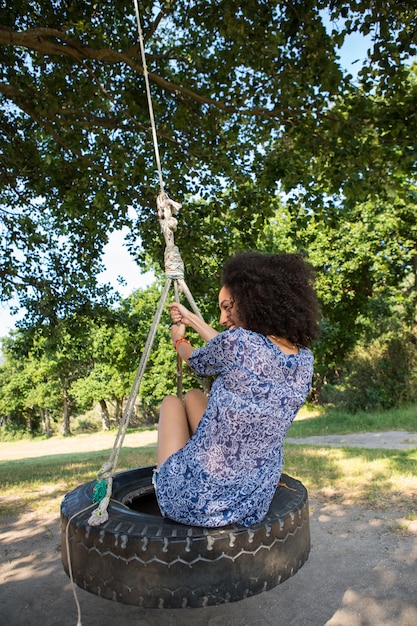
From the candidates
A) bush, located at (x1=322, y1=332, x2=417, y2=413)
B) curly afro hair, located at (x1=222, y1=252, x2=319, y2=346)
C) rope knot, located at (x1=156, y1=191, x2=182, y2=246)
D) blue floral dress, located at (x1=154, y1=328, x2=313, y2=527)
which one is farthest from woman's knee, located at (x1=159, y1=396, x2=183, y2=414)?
bush, located at (x1=322, y1=332, x2=417, y2=413)

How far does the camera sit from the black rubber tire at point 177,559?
5.56 ft

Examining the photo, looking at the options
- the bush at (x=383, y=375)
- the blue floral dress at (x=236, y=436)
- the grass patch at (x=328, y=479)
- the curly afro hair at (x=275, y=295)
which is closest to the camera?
the blue floral dress at (x=236, y=436)

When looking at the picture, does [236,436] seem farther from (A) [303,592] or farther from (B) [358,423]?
(B) [358,423]

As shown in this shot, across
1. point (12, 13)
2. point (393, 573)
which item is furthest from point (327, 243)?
point (393, 573)

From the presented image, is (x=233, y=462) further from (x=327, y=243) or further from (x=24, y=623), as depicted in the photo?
(x=327, y=243)

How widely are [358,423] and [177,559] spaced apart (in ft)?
34.7

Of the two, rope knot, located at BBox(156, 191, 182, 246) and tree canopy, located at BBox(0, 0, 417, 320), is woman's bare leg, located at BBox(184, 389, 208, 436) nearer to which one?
rope knot, located at BBox(156, 191, 182, 246)

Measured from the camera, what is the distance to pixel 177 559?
1.69 metres

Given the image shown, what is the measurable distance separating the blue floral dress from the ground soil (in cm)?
53

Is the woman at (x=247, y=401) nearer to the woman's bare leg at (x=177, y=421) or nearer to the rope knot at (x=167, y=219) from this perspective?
the woman's bare leg at (x=177, y=421)

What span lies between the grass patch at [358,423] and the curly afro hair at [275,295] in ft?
27.8

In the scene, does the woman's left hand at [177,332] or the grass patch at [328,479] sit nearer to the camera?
the woman's left hand at [177,332]

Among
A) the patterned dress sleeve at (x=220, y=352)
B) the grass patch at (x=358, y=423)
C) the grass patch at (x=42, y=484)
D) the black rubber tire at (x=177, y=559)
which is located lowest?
the grass patch at (x=358, y=423)

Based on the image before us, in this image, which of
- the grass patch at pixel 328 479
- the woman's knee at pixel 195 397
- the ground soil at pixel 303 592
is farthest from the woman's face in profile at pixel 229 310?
the grass patch at pixel 328 479
